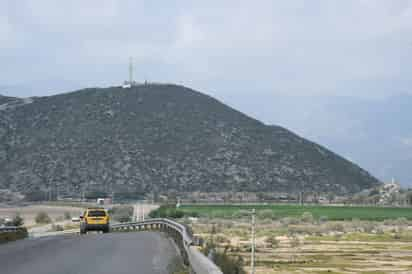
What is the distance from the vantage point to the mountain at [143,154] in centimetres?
16762

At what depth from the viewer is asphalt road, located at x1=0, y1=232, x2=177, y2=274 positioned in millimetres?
22938

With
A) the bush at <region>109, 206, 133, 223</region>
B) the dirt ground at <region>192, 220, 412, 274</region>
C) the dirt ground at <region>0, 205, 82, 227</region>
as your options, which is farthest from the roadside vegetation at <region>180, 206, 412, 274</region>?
the dirt ground at <region>0, 205, 82, 227</region>

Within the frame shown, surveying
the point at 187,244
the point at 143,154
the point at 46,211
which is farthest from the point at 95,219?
the point at 143,154

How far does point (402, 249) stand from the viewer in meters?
47.7

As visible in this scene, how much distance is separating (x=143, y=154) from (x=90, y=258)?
5825 inches

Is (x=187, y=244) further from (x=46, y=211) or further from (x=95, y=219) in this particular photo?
(x=46, y=211)

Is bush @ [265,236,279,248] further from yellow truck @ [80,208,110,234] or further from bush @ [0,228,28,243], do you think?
bush @ [0,228,28,243]

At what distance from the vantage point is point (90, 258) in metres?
27.1

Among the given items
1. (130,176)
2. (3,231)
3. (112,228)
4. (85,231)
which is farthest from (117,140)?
(3,231)

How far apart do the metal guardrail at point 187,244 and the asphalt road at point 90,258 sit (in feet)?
2.20

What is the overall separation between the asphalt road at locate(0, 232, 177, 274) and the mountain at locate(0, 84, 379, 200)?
129097 mm

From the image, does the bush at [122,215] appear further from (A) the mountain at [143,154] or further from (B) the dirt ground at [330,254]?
(A) the mountain at [143,154]

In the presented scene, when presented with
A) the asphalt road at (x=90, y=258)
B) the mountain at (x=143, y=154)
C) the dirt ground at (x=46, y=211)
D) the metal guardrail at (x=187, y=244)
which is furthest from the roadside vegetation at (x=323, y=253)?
the mountain at (x=143, y=154)

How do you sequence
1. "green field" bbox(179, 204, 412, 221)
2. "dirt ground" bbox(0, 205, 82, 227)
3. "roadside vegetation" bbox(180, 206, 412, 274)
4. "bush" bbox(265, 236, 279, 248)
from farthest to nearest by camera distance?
1. "dirt ground" bbox(0, 205, 82, 227)
2. "green field" bbox(179, 204, 412, 221)
3. "bush" bbox(265, 236, 279, 248)
4. "roadside vegetation" bbox(180, 206, 412, 274)
